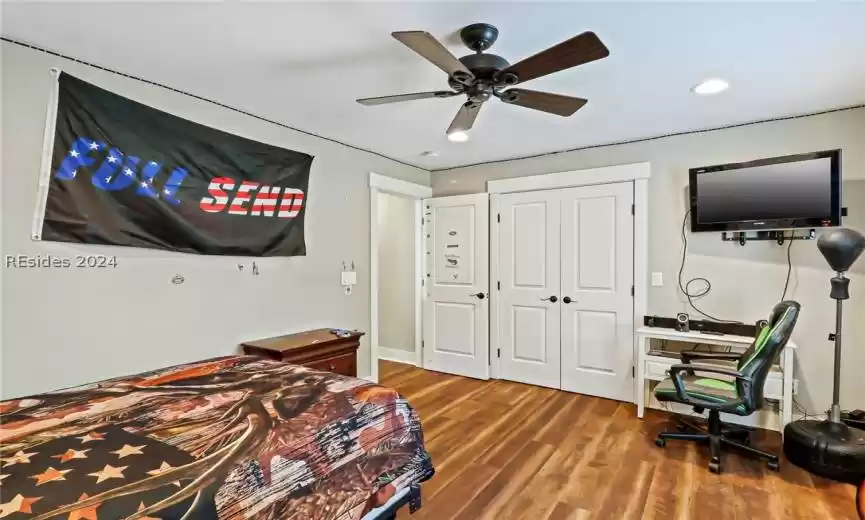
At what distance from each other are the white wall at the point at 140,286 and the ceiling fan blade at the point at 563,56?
2.15 m

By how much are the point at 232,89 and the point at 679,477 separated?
11.9 feet

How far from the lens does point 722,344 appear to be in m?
3.19

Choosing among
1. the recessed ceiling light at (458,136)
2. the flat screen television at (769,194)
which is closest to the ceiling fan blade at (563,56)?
the recessed ceiling light at (458,136)

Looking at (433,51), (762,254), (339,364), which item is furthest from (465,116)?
(762,254)

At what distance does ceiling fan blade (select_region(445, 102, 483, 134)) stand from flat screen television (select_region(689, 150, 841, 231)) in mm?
2176

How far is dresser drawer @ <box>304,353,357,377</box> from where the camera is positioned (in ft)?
10.1

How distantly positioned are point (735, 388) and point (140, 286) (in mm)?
3718

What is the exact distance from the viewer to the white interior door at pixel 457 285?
15.1 feet

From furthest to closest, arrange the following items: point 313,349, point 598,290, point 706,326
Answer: point 598,290 < point 706,326 < point 313,349

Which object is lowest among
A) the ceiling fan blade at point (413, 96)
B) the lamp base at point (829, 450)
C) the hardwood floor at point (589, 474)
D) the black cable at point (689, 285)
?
the hardwood floor at point (589, 474)

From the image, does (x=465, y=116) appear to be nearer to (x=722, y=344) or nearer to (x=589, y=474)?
(x=589, y=474)

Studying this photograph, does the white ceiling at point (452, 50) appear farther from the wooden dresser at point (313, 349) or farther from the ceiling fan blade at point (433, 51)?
the wooden dresser at point (313, 349)

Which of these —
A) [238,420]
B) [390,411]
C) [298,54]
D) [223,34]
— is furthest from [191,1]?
[390,411]

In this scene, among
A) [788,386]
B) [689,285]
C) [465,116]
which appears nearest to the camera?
[465,116]
